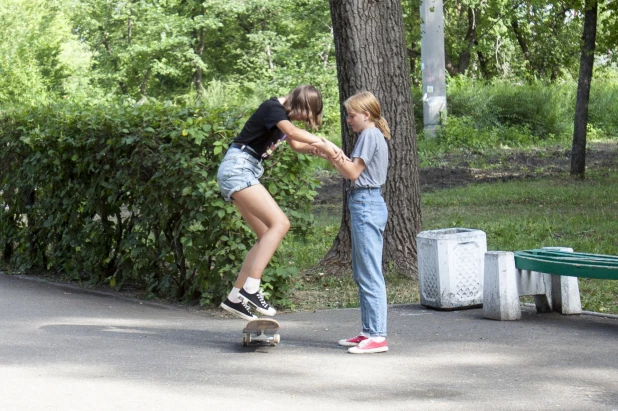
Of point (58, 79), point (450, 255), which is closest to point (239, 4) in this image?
point (58, 79)

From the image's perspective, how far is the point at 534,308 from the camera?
809cm

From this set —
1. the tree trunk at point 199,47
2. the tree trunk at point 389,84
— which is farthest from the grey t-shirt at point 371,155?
the tree trunk at point 199,47

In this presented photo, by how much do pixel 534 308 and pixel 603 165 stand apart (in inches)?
633

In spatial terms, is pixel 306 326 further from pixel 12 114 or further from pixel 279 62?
pixel 279 62

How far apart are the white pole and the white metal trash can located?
19929 millimetres

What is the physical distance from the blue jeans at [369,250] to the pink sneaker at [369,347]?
6 centimetres

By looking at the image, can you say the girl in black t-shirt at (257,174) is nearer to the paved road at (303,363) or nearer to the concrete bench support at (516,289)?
the paved road at (303,363)

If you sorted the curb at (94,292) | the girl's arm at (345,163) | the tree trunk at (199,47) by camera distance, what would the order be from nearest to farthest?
the girl's arm at (345,163), the curb at (94,292), the tree trunk at (199,47)

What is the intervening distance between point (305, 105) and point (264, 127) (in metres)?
0.35

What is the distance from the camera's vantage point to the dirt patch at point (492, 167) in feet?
69.4

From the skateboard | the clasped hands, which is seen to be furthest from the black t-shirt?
the skateboard

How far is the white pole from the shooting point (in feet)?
90.1

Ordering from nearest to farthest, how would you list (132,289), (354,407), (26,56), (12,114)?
(354,407) → (132,289) → (12,114) → (26,56)

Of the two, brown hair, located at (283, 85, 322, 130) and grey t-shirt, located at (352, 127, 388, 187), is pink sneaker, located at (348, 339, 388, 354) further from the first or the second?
brown hair, located at (283, 85, 322, 130)
